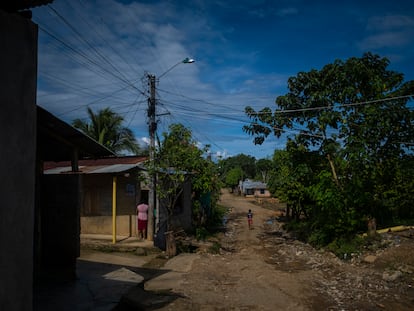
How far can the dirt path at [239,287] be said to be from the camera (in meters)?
7.05

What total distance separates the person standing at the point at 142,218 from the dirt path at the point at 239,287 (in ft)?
8.30

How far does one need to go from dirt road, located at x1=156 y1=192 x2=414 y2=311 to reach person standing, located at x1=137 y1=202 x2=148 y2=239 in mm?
2389

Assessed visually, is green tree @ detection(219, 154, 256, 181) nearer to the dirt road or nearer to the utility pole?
the utility pole

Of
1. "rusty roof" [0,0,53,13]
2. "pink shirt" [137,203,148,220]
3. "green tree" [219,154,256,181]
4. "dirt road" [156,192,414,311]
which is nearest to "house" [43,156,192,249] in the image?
"pink shirt" [137,203,148,220]

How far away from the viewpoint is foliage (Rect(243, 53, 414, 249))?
11797 mm

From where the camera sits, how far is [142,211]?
12.8m

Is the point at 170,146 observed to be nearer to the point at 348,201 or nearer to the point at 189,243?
the point at 189,243

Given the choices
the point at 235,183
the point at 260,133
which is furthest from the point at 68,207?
the point at 235,183

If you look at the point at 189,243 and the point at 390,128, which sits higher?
the point at 390,128

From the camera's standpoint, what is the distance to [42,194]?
6.87m

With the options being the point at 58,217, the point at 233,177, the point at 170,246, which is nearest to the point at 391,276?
the point at 170,246

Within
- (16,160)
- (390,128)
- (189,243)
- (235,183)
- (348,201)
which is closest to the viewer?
(16,160)

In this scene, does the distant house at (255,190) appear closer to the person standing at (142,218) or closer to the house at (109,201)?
the house at (109,201)

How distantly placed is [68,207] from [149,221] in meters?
6.51
